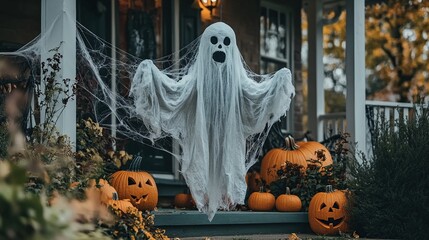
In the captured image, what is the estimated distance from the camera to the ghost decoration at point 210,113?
701 cm

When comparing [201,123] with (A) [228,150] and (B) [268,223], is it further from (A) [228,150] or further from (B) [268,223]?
(B) [268,223]

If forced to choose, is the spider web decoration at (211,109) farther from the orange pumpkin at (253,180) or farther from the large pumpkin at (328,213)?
the orange pumpkin at (253,180)

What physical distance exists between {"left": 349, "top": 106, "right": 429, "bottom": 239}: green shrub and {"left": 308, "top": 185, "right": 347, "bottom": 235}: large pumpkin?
0.37ft

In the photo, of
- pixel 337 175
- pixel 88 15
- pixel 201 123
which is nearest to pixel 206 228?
pixel 201 123

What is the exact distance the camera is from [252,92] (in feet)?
23.7

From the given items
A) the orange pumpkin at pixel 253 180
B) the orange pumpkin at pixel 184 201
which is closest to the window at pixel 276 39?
the orange pumpkin at pixel 253 180

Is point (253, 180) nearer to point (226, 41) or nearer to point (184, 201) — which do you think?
point (184, 201)

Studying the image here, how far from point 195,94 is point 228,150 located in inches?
23.2

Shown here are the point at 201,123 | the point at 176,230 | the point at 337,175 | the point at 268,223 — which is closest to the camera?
the point at 201,123

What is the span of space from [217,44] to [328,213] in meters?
2.48

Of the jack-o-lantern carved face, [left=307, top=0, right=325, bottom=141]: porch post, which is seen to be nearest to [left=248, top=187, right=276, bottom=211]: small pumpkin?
the jack-o-lantern carved face

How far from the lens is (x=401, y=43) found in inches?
766

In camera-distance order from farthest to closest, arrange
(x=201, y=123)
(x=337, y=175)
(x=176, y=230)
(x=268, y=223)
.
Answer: (x=337, y=175) < (x=268, y=223) < (x=176, y=230) < (x=201, y=123)

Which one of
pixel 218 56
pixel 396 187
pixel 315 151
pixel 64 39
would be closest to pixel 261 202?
pixel 315 151
